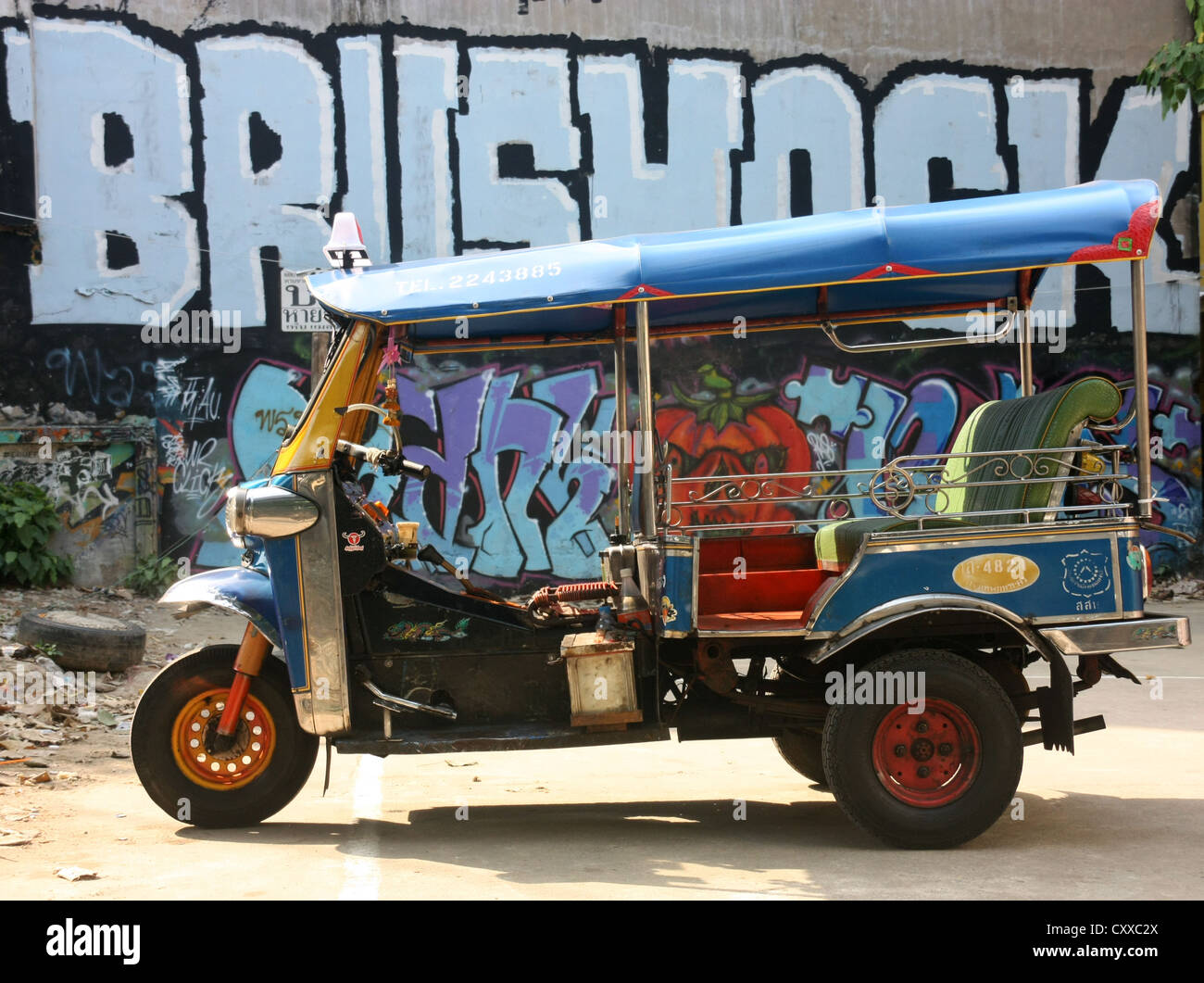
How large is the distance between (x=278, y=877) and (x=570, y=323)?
3002mm

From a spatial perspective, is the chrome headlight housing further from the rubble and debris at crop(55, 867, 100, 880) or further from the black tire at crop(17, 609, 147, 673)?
the black tire at crop(17, 609, 147, 673)

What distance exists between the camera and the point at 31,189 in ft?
46.4

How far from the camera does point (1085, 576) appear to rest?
5055mm

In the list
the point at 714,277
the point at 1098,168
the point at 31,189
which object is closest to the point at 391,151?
the point at 31,189

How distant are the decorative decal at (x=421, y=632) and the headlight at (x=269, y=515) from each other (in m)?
0.60

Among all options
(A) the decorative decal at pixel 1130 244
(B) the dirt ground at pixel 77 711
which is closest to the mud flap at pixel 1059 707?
(A) the decorative decal at pixel 1130 244

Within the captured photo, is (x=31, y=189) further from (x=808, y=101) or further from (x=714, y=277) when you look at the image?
(x=714, y=277)

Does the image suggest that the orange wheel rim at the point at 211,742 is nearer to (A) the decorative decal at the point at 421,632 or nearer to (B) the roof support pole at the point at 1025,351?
(A) the decorative decal at the point at 421,632

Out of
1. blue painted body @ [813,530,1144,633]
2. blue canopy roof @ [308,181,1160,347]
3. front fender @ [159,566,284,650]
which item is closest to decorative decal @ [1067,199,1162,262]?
blue canopy roof @ [308,181,1160,347]

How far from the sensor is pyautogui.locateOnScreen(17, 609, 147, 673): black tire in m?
9.12

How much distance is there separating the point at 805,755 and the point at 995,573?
5.58ft

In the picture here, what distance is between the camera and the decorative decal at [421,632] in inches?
215
